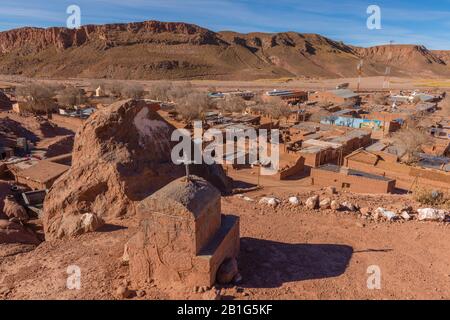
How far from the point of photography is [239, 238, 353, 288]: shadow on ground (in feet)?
20.7

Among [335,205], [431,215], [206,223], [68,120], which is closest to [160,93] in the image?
[68,120]

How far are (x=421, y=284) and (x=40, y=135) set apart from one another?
27778 millimetres

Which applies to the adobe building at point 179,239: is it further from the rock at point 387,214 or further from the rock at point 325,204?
the rock at point 387,214

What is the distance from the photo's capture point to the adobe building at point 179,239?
18.5 ft

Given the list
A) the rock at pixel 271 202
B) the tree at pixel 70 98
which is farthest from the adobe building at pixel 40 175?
the tree at pixel 70 98

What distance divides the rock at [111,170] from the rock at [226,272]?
12.5 ft

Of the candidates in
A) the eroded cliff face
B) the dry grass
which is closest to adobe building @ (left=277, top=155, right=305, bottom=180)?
the dry grass

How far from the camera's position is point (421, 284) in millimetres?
6328

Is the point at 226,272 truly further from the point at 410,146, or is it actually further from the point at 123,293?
the point at 410,146

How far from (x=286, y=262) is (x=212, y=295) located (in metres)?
1.93

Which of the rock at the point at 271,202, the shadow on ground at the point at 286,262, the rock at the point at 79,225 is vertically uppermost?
the rock at the point at 271,202

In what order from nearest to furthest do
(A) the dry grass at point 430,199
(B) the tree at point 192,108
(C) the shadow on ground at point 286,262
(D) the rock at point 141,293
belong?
(D) the rock at point 141,293 → (C) the shadow on ground at point 286,262 → (A) the dry grass at point 430,199 → (B) the tree at point 192,108
